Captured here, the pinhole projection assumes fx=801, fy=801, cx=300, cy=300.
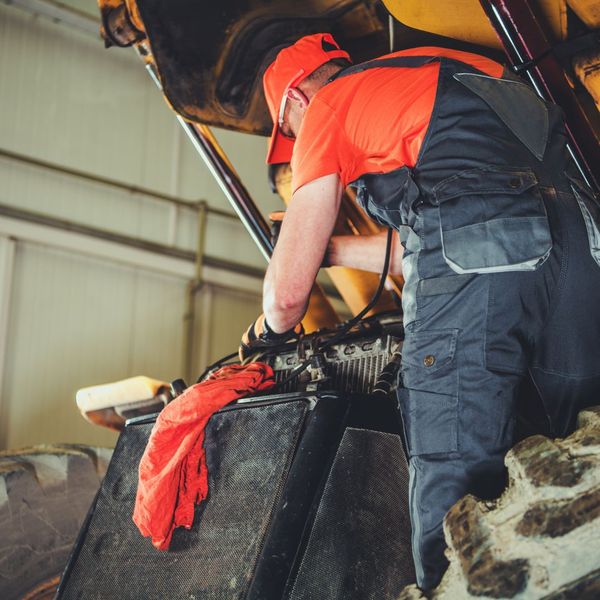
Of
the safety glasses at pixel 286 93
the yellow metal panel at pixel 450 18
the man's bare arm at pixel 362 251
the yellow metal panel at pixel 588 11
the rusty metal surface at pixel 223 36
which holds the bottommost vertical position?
the man's bare arm at pixel 362 251

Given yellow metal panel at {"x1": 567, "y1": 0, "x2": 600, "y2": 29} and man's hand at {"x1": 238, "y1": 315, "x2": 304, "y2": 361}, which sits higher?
yellow metal panel at {"x1": 567, "y1": 0, "x2": 600, "y2": 29}

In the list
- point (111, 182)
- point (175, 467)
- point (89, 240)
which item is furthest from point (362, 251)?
point (111, 182)

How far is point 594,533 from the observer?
1022mm

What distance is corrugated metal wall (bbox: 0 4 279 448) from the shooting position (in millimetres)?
7422

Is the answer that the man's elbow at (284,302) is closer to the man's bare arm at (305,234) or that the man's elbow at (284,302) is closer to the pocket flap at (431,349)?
the man's bare arm at (305,234)

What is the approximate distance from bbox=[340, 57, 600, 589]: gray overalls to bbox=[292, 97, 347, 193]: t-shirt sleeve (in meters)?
0.16

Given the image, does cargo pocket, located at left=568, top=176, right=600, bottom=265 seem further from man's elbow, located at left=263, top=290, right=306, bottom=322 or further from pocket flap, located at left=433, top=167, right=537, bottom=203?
man's elbow, located at left=263, top=290, right=306, bottom=322

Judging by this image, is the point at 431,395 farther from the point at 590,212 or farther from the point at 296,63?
the point at 296,63

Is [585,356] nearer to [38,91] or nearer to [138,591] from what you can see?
[138,591]

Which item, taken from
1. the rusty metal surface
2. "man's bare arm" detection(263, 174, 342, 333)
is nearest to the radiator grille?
"man's bare arm" detection(263, 174, 342, 333)

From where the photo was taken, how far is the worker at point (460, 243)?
140 cm

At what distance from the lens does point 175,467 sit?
173 centimetres

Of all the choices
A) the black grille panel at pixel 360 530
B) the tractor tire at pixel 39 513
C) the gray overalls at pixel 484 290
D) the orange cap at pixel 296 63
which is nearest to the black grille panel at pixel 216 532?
the black grille panel at pixel 360 530

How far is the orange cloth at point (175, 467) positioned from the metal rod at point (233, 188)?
3.43 ft
